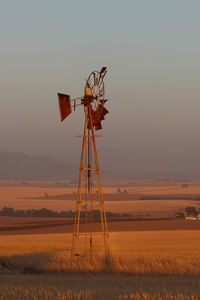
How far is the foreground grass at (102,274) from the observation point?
21.0 metres

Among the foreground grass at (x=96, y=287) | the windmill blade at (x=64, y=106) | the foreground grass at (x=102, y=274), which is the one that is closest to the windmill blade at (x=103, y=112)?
the windmill blade at (x=64, y=106)

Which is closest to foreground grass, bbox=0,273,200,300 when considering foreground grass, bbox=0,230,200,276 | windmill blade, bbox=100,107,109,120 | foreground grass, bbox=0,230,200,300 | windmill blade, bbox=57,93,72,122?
foreground grass, bbox=0,230,200,300

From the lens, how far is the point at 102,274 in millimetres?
30391

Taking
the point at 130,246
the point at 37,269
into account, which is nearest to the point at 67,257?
the point at 37,269

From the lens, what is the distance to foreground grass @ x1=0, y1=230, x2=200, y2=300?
20969 mm

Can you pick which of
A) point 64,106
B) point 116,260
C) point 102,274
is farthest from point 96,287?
point 64,106

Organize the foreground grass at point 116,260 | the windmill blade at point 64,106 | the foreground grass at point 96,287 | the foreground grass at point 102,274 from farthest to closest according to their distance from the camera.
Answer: the windmill blade at point 64,106, the foreground grass at point 116,260, the foreground grass at point 102,274, the foreground grass at point 96,287

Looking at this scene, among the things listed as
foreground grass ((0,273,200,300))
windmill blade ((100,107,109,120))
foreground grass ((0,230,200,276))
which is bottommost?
foreground grass ((0,273,200,300))

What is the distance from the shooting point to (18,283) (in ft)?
83.2

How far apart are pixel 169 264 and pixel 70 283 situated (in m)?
6.80

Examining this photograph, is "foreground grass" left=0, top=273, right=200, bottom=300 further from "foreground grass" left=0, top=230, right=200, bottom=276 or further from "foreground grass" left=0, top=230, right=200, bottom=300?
"foreground grass" left=0, top=230, right=200, bottom=276

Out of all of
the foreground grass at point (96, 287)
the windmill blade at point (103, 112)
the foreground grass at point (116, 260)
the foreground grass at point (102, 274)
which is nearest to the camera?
the foreground grass at point (96, 287)

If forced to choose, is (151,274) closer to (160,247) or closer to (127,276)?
(127,276)

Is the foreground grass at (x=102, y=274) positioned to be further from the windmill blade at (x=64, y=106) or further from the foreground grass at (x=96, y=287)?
the windmill blade at (x=64, y=106)
